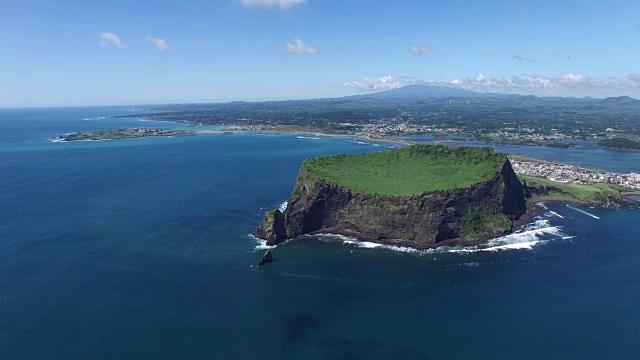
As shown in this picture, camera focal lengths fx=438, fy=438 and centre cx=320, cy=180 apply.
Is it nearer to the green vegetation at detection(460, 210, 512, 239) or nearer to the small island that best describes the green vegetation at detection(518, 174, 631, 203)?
the small island

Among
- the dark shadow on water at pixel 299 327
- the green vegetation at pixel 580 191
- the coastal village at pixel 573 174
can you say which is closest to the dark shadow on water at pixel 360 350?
the dark shadow on water at pixel 299 327

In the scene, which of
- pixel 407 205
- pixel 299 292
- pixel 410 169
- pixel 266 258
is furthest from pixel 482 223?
pixel 266 258

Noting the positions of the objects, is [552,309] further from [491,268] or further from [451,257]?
[451,257]

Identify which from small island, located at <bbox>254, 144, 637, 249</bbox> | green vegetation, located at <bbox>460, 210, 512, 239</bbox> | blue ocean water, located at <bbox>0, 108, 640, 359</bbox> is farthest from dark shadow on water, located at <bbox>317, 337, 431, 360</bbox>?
green vegetation, located at <bbox>460, 210, 512, 239</bbox>

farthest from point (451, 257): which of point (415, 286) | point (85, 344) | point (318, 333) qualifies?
point (85, 344)

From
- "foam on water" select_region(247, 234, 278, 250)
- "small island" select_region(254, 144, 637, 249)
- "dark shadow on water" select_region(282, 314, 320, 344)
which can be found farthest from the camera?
"small island" select_region(254, 144, 637, 249)

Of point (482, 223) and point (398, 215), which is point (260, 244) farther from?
point (482, 223)
